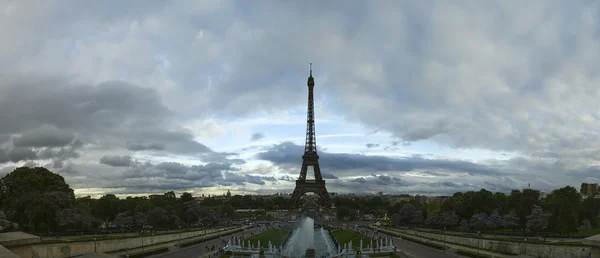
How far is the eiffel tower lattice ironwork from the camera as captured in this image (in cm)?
12125

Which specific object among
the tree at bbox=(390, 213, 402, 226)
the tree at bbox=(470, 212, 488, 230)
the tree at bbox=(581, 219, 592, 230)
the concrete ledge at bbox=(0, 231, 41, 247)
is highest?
the concrete ledge at bbox=(0, 231, 41, 247)

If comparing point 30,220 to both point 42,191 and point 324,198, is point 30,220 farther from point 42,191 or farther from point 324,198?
point 324,198

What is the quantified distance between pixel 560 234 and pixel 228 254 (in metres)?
34.1

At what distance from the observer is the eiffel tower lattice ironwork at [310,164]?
398 ft

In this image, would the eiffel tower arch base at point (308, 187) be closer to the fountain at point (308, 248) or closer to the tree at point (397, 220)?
the tree at point (397, 220)

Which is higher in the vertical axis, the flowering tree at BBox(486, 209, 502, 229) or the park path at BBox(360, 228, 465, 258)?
the flowering tree at BBox(486, 209, 502, 229)

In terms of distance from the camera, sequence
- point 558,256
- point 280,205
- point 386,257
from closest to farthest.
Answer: point 558,256
point 386,257
point 280,205

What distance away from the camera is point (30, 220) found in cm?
4388

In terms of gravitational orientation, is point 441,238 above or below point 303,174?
below

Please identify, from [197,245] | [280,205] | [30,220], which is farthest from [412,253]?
[280,205]

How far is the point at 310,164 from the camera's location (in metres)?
123

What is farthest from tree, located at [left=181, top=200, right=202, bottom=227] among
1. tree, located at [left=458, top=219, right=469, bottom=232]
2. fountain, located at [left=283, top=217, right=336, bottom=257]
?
tree, located at [left=458, top=219, right=469, bottom=232]

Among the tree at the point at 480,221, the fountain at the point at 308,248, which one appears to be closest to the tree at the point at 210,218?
the fountain at the point at 308,248

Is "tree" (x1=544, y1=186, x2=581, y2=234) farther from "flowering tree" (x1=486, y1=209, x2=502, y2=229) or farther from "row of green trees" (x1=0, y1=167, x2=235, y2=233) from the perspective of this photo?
"row of green trees" (x1=0, y1=167, x2=235, y2=233)
